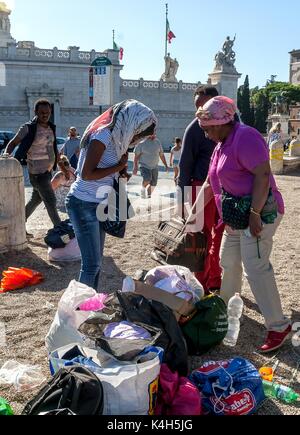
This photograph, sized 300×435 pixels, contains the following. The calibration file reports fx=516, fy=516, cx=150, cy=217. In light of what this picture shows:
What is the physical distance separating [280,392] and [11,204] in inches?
182

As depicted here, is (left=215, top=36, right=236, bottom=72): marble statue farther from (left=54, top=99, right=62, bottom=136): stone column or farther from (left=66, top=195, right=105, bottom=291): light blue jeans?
(left=66, top=195, right=105, bottom=291): light blue jeans

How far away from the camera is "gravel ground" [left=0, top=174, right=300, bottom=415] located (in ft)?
12.5

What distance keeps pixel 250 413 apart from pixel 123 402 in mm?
839

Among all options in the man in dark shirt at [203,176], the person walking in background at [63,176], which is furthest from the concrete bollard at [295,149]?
the man in dark shirt at [203,176]

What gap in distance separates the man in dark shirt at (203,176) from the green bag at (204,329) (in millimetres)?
1029

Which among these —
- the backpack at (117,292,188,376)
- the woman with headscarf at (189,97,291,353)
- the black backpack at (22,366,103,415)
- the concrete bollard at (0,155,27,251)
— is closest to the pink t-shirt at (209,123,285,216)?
the woman with headscarf at (189,97,291,353)

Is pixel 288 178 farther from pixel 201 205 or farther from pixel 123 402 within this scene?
pixel 123 402

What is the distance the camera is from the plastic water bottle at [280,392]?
3.29m

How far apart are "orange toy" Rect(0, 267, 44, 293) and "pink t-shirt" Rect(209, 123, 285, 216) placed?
2534 millimetres

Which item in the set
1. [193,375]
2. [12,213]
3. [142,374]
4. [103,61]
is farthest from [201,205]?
[103,61]

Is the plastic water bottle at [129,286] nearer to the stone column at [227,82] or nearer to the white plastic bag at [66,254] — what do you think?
the white plastic bag at [66,254]

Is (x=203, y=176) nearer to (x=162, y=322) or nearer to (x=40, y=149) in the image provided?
(x=162, y=322)

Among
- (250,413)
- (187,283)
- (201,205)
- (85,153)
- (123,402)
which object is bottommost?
(250,413)

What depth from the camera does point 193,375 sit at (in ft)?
10.8
